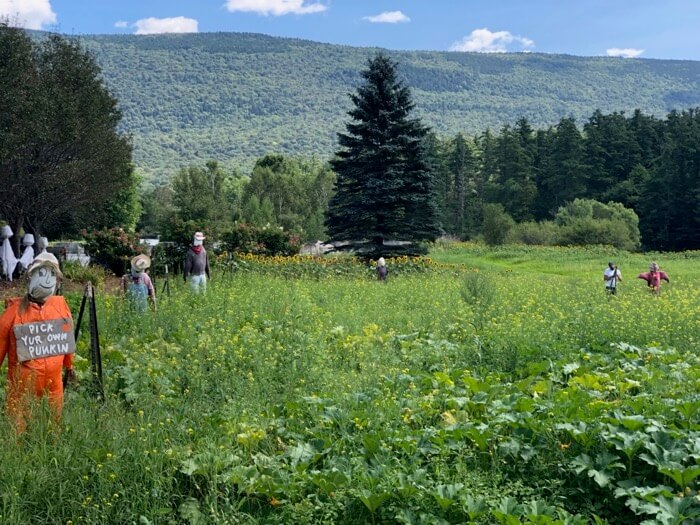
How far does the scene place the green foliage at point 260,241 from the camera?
82.4 ft

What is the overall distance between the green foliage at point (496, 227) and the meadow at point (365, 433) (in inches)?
1454

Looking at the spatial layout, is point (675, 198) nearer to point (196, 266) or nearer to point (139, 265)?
point (196, 266)

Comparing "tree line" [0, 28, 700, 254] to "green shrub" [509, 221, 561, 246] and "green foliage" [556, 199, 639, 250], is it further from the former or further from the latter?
"green shrub" [509, 221, 561, 246]

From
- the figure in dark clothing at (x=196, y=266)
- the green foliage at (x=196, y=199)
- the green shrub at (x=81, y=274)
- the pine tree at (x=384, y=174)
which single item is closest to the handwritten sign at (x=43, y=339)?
the figure in dark clothing at (x=196, y=266)

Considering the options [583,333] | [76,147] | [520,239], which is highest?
[76,147]

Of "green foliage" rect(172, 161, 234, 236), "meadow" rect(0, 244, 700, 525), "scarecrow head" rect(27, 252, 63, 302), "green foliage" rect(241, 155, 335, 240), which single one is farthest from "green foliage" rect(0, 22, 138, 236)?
"green foliage" rect(241, 155, 335, 240)

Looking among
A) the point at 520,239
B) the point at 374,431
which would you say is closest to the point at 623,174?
the point at 520,239

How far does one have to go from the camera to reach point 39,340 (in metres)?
5.74

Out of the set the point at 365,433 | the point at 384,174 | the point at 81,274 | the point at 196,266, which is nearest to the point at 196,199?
the point at 384,174

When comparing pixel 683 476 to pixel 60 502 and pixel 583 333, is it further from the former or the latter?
pixel 583 333

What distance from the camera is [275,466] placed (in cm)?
487

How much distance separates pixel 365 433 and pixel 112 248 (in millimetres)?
18195

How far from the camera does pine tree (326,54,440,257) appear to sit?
89.6 feet

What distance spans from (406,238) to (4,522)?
2364cm
